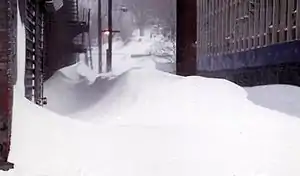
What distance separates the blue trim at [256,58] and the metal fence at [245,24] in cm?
17

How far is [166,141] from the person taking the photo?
505 cm

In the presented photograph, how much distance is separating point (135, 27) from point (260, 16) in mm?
8913

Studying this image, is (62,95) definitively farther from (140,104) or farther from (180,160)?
(180,160)

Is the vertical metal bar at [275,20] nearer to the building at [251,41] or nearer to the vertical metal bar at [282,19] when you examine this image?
the building at [251,41]

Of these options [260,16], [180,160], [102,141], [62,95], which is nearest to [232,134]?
[180,160]

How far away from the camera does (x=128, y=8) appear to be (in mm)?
18875

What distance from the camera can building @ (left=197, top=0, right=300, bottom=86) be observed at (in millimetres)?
10297

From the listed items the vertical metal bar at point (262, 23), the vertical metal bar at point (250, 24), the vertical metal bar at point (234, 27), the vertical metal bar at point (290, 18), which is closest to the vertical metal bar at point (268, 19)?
the vertical metal bar at point (262, 23)

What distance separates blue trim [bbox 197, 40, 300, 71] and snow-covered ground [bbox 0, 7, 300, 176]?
3132mm

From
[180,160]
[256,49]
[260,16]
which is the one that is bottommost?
[180,160]

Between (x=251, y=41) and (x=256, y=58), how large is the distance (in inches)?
32.0

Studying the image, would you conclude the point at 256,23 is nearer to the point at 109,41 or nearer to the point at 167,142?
the point at 167,142

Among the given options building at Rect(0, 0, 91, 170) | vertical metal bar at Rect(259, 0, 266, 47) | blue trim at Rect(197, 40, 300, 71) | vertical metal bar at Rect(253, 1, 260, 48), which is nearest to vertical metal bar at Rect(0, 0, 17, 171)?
building at Rect(0, 0, 91, 170)

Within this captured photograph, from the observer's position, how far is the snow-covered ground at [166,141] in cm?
432
